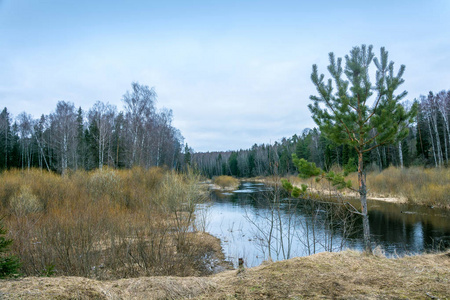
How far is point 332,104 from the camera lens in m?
7.00

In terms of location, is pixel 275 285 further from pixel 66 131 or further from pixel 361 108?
pixel 66 131

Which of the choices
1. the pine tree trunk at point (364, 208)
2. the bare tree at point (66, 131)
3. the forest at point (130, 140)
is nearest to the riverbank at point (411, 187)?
the forest at point (130, 140)

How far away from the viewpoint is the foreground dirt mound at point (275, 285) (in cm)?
338

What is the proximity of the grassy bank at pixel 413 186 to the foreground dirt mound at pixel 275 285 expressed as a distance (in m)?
11.9

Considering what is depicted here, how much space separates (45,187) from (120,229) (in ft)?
25.2

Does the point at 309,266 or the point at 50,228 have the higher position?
the point at 50,228

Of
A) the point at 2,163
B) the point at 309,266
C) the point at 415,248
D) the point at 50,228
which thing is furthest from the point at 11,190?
the point at 2,163

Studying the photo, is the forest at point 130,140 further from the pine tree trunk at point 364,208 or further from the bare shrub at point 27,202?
the pine tree trunk at point 364,208

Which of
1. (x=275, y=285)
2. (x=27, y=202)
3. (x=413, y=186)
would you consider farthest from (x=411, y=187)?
(x=27, y=202)

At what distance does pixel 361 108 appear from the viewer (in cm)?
660

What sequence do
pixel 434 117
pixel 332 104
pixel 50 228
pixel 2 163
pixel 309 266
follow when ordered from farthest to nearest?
pixel 2 163 → pixel 434 117 → pixel 332 104 → pixel 50 228 → pixel 309 266

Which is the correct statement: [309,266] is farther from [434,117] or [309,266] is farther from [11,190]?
[434,117]

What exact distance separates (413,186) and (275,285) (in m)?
23.4

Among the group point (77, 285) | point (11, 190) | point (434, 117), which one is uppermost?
point (434, 117)
